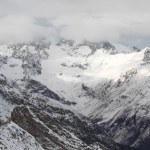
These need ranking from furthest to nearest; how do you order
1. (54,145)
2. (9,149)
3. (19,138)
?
(54,145)
(19,138)
(9,149)

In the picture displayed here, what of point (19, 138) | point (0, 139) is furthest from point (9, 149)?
point (19, 138)

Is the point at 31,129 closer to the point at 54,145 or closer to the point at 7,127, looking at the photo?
the point at 54,145

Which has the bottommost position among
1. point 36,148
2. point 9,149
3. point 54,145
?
point 54,145

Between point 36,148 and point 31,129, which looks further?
point 31,129

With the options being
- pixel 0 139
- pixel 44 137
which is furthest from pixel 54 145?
pixel 0 139

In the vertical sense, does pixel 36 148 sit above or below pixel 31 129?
above

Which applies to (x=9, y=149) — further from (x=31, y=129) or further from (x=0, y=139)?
(x=31, y=129)

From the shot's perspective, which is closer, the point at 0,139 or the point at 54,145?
the point at 0,139

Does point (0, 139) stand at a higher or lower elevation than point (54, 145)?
higher

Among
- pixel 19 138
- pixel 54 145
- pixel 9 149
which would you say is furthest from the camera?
pixel 54 145
